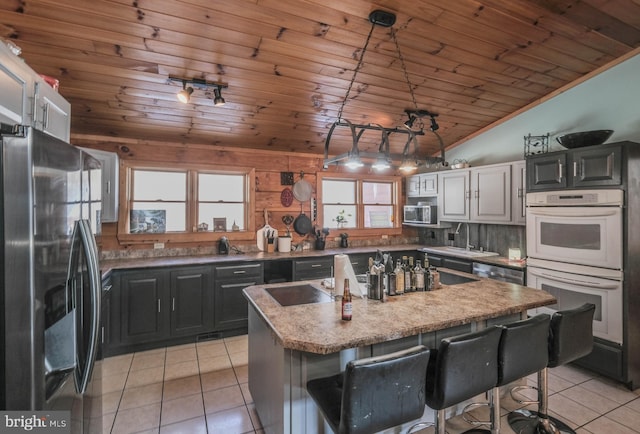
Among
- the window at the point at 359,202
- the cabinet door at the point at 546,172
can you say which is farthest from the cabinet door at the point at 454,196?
the cabinet door at the point at 546,172

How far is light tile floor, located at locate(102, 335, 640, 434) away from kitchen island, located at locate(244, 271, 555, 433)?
39 centimetres

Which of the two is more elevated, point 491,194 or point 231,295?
point 491,194

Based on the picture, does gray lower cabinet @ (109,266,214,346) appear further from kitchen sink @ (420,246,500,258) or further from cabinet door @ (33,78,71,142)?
kitchen sink @ (420,246,500,258)

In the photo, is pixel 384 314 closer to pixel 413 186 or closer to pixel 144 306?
pixel 144 306

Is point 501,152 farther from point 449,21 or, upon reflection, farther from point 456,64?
point 449,21

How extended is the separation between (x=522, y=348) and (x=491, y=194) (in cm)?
276

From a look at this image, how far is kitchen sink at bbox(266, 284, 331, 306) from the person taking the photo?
2.12 meters

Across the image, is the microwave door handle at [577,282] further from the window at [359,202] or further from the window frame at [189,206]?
the window frame at [189,206]

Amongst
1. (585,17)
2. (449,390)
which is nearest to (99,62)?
(449,390)

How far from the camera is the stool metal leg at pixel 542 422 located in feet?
6.84

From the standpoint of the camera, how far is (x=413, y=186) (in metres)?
5.44

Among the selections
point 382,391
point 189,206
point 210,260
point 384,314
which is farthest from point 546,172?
point 189,206

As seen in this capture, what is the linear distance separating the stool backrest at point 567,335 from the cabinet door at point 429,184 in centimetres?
317

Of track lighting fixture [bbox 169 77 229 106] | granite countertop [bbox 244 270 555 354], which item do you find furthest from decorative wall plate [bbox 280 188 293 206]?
granite countertop [bbox 244 270 555 354]
